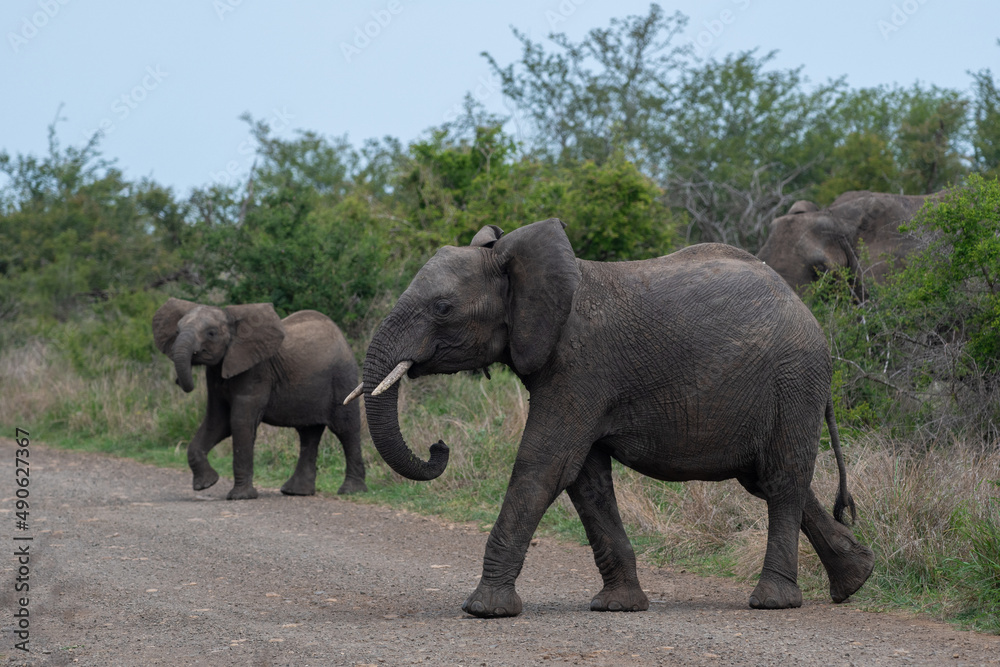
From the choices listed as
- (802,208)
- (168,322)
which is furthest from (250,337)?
(802,208)

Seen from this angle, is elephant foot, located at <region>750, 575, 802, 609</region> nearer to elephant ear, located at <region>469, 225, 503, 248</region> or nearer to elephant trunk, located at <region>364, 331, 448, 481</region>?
elephant trunk, located at <region>364, 331, 448, 481</region>

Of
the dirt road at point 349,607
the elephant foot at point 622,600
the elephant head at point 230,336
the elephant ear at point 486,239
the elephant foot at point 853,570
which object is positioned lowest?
the dirt road at point 349,607

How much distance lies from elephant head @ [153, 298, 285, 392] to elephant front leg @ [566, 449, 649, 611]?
17.7ft

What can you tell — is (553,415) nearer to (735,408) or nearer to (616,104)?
(735,408)

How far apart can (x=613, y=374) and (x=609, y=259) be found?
35.7 feet

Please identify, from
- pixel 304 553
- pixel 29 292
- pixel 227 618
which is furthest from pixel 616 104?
pixel 227 618

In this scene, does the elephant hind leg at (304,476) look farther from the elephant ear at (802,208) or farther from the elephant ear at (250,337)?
the elephant ear at (802,208)

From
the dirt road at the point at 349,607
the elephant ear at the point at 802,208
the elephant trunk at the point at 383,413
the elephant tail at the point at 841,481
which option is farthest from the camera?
the elephant ear at the point at 802,208

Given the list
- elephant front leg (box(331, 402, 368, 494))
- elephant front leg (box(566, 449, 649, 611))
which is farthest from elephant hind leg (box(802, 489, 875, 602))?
elephant front leg (box(331, 402, 368, 494))

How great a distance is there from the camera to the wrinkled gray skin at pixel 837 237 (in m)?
12.5

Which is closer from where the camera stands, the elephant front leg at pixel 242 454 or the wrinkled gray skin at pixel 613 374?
the wrinkled gray skin at pixel 613 374

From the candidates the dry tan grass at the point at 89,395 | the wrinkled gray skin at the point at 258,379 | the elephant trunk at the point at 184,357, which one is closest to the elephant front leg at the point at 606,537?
the elephant trunk at the point at 184,357

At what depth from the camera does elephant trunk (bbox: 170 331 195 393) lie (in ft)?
34.3

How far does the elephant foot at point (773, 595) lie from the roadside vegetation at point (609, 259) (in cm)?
51
